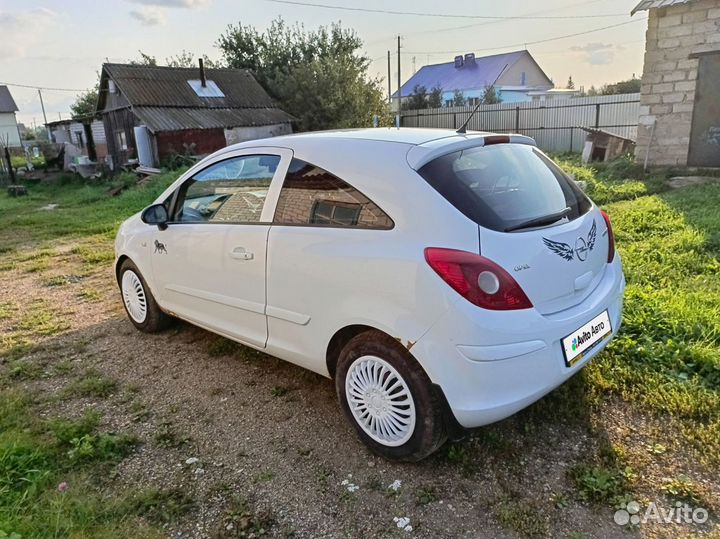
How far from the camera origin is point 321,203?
269cm

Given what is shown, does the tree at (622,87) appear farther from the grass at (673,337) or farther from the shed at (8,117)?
the shed at (8,117)

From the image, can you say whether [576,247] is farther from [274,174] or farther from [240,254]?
[240,254]

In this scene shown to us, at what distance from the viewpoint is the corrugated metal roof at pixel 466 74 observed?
37344mm

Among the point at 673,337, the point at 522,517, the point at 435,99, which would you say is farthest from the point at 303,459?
the point at 435,99

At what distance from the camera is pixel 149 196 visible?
43.7ft

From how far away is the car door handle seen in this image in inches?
118

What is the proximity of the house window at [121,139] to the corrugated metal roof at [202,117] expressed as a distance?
2437 mm

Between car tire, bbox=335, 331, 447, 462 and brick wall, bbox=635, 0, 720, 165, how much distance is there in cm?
1050

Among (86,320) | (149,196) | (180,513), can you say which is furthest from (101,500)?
(149,196)

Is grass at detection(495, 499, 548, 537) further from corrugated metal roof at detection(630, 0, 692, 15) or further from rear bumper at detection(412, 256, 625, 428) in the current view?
corrugated metal roof at detection(630, 0, 692, 15)

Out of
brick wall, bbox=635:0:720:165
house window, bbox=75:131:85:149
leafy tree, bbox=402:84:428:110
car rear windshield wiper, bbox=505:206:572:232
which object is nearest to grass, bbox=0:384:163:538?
car rear windshield wiper, bbox=505:206:572:232

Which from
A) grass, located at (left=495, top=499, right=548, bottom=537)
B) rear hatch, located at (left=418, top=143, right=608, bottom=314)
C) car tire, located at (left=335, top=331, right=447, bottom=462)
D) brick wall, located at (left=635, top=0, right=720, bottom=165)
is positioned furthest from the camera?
brick wall, located at (left=635, top=0, right=720, bottom=165)

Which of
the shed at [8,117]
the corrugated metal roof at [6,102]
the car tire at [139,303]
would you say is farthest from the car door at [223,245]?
the corrugated metal roof at [6,102]

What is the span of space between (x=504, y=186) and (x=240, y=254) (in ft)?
5.27
